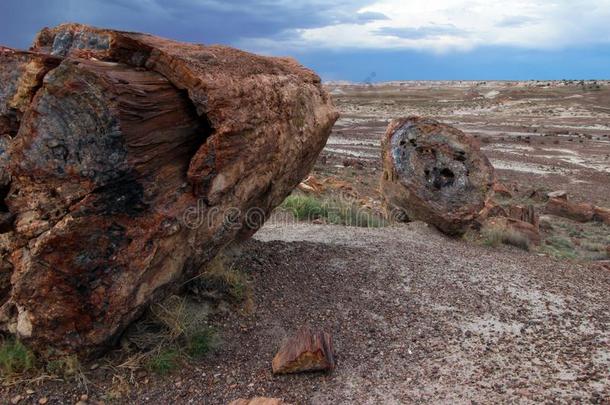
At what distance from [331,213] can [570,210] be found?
A: 7.10m

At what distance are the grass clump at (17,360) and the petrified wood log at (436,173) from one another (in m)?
6.41

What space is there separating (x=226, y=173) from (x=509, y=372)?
111 inches

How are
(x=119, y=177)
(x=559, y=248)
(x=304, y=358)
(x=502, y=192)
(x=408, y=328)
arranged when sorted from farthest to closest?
(x=502, y=192), (x=559, y=248), (x=408, y=328), (x=304, y=358), (x=119, y=177)

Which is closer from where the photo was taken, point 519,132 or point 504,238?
point 504,238

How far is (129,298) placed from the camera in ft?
14.2

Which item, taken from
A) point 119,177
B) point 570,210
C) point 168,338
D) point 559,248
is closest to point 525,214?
point 559,248

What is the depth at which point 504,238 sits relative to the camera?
957 cm

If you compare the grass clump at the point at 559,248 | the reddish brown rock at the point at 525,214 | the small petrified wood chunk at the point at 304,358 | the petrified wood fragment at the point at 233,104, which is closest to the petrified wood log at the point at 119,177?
the petrified wood fragment at the point at 233,104

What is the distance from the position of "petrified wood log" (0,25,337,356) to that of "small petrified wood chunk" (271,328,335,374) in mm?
1111

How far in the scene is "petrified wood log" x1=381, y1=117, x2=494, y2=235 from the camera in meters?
9.24

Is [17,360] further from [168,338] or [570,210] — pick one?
[570,210]

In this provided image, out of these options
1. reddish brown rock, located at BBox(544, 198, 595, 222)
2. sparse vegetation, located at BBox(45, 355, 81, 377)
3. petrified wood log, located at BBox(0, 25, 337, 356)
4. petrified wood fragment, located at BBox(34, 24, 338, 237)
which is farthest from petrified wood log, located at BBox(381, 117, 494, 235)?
sparse vegetation, located at BBox(45, 355, 81, 377)

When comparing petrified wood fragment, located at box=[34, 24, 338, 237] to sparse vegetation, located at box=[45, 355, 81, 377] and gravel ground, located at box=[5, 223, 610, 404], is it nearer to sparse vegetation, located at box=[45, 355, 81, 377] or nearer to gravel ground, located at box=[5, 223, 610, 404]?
gravel ground, located at box=[5, 223, 610, 404]

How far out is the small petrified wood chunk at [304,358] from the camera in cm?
450
